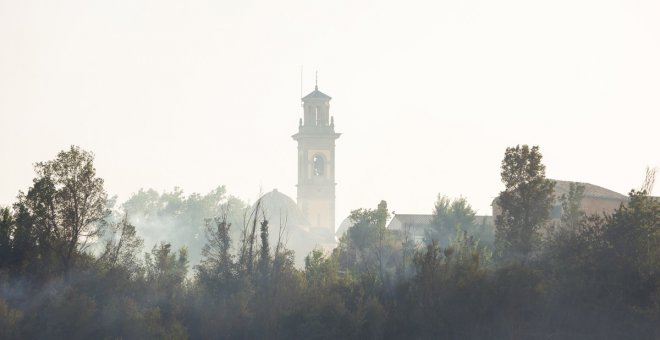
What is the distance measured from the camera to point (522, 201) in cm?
4272

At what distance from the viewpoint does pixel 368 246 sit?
71.4m

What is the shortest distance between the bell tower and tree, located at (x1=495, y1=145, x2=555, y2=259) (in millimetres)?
58790

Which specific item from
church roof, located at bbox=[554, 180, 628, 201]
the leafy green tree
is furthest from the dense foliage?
church roof, located at bbox=[554, 180, 628, 201]

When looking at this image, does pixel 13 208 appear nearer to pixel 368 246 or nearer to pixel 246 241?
pixel 246 241

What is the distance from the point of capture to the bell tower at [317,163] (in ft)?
335

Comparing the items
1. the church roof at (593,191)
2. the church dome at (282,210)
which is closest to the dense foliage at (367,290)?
the church roof at (593,191)

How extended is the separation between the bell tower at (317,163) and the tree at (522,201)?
58.8m

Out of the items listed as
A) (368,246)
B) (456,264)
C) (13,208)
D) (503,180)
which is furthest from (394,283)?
(368,246)

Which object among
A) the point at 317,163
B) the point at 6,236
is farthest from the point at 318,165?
the point at 6,236

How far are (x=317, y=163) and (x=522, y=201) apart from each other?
199 feet

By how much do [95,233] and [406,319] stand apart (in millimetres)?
12769

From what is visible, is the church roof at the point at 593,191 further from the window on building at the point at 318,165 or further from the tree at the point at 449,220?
the window on building at the point at 318,165

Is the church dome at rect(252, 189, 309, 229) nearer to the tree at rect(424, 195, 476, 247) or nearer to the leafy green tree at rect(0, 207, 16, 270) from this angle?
the tree at rect(424, 195, 476, 247)

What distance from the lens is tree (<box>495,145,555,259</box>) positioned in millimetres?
42406
